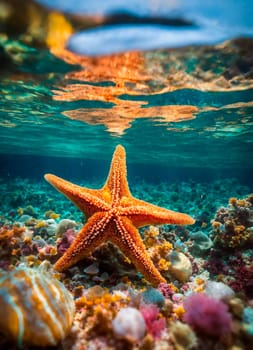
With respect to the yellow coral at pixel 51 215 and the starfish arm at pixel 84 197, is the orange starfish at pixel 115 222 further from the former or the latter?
the yellow coral at pixel 51 215

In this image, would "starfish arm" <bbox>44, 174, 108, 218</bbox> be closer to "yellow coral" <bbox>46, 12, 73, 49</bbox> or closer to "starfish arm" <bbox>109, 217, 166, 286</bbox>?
"starfish arm" <bbox>109, 217, 166, 286</bbox>

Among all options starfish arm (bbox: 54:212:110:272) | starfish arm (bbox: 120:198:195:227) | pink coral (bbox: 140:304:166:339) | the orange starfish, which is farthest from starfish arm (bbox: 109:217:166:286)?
pink coral (bbox: 140:304:166:339)

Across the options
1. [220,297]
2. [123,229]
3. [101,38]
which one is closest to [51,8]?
[101,38]

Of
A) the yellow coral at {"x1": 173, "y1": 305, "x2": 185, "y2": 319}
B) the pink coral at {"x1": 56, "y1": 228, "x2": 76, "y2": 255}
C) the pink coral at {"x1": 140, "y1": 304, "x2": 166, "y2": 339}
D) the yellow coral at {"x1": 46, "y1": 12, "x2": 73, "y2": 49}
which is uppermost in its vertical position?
the yellow coral at {"x1": 46, "y1": 12, "x2": 73, "y2": 49}

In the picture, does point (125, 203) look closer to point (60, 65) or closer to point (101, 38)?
point (101, 38)

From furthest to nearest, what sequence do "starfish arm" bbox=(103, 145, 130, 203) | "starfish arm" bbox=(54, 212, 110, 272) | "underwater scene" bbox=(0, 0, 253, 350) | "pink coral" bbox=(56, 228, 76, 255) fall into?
1. "pink coral" bbox=(56, 228, 76, 255)
2. "starfish arm" bbox=(103, 145, 130, 203)
3. "starfish arm" bbox=(54, 212, 110, 272)
4. "underwater scene" bbox=(0, 0, 253, 350)

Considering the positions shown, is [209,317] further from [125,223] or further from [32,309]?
[32,309]
